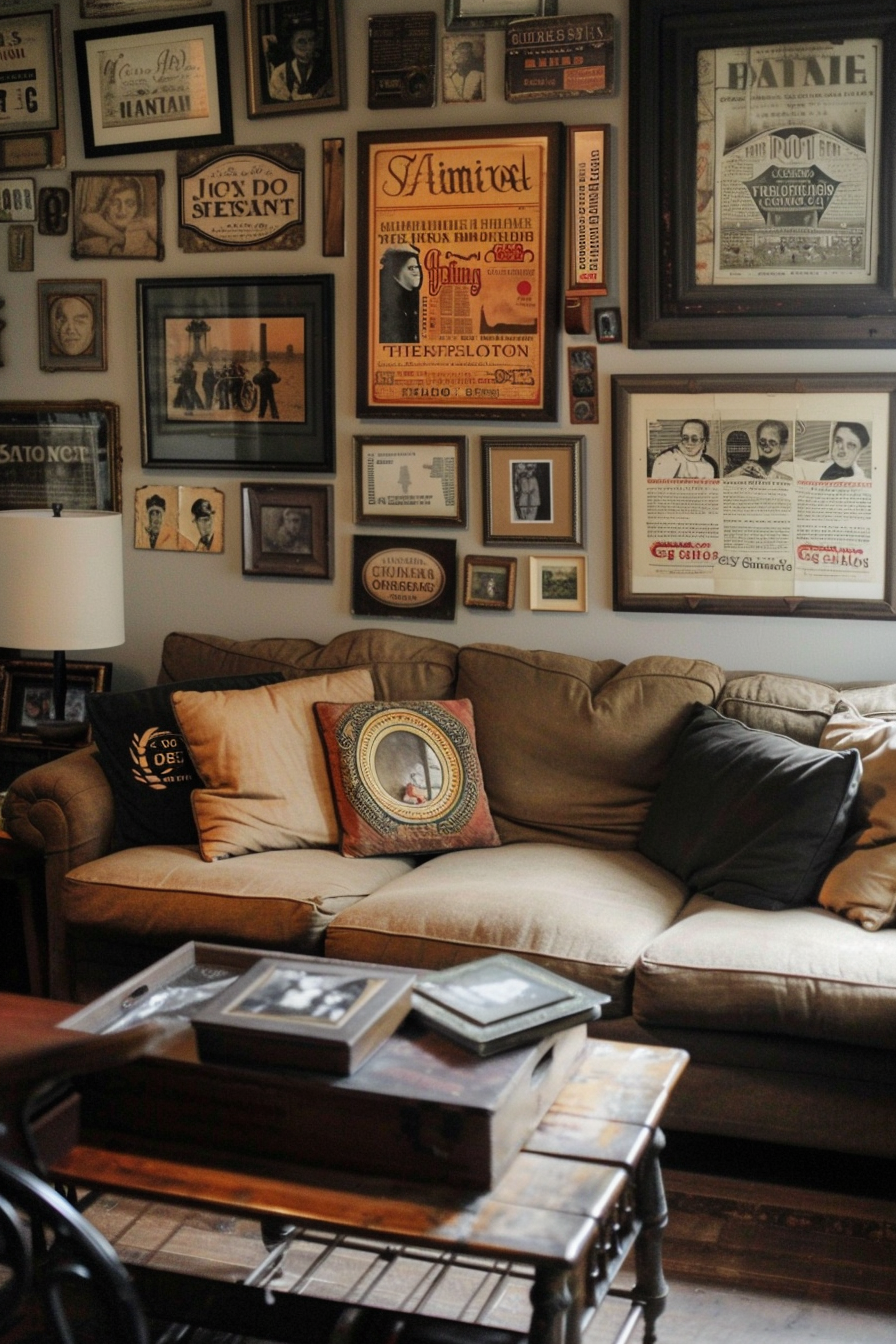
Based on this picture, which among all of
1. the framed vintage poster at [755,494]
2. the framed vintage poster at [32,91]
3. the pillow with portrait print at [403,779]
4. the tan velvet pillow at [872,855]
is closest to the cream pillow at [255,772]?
the pillow with portrait print at [403,779]

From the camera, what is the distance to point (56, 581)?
3.42m

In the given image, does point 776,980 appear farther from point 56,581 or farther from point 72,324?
point 72,324

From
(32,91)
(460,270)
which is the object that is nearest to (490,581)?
(460,270)

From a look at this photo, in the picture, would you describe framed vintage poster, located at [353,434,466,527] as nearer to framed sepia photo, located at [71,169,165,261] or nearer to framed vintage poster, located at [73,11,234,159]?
framed sepia photo, located at [71,169,165,261]

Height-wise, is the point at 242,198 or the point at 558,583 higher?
the point at 242,198

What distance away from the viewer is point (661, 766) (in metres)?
3.18

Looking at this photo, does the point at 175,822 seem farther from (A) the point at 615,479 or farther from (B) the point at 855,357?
(B) the point at 855,357

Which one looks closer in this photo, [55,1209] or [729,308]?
[55,1209]

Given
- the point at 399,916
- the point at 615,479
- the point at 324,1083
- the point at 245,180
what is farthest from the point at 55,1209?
the point at 245,180

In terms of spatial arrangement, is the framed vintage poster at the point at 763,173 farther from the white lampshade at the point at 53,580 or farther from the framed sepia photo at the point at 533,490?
the white lampshade at the point at 53,580

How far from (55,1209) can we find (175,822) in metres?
1.95

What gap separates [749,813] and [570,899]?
419mm

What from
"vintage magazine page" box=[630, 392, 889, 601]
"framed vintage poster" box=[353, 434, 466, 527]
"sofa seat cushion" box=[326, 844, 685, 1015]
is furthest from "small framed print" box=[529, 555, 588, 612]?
"sofa seat cushion" box=[326, 844, 685, 1015]

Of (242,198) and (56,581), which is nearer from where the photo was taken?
(56,581)
